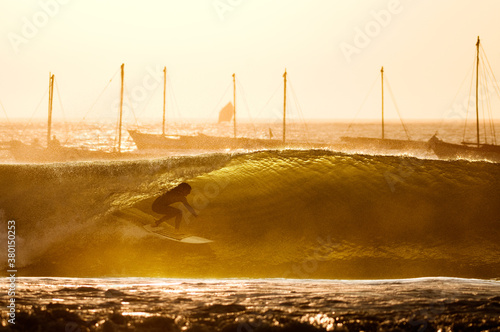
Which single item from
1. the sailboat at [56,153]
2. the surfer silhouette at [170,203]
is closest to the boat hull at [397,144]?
Result: the sailboat at [56,153]

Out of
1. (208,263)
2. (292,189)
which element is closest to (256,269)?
(208,263)

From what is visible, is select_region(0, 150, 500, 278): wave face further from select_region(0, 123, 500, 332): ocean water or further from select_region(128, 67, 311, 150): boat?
select_region(128, 67, 311, 150): boat

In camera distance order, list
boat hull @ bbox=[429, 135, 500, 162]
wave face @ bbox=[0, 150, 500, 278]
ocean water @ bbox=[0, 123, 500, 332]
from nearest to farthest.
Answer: ocean water @ bbox=[0, 123, 500, 332], wave face @ bbox=[0, 150, 500, 278], boat hull @ bbox=[429, 135, 500, 162]

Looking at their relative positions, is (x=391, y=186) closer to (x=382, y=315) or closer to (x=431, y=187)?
(x=431, y=187)

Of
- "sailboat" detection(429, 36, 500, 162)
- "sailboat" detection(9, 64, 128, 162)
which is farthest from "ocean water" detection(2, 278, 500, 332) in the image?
"sailboat" detection(9, 64, 128, 162)

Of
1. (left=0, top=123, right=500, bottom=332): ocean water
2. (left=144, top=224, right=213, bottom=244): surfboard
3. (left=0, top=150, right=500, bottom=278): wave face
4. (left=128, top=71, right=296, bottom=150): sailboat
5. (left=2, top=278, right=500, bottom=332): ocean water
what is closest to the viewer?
(left=2, top=278, right=500, bottom=332): ocean water

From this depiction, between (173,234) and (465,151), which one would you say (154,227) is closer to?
(173,234)

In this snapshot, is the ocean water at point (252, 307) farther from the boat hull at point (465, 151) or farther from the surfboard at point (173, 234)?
the boat hull at point (465, 151)

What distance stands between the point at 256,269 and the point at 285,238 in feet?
4.92

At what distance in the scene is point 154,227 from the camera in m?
13.0

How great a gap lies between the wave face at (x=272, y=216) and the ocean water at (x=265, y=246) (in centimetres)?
4

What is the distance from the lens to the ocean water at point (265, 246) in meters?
6.72

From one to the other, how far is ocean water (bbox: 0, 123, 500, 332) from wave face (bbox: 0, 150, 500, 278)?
44mm

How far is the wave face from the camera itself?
1216 cm
